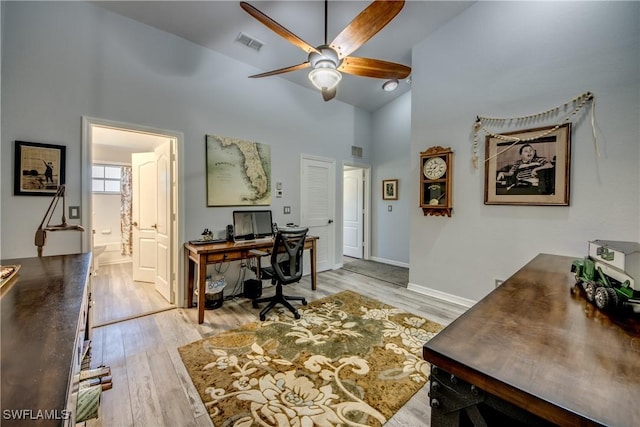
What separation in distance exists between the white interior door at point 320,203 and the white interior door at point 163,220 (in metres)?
1.87

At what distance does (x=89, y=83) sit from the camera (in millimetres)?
2479

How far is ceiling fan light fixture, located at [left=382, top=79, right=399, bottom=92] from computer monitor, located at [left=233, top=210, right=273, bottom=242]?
2.85 meters

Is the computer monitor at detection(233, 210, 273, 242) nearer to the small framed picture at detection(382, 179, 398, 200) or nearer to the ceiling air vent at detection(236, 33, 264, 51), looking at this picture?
the ceiling air vent at detection(236, 33, 264, 51)

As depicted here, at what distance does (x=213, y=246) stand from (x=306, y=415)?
1937 millimetres

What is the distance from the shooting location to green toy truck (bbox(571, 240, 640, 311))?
3.27ft

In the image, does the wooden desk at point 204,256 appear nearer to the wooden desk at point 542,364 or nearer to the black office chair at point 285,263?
the black office chair at point 285,263

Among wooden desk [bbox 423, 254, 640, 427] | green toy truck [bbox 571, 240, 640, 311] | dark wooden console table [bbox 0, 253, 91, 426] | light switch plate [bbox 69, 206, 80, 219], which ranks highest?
light switch plate [bbox 69, 206, 80, 219]

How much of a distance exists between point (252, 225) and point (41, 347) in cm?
278

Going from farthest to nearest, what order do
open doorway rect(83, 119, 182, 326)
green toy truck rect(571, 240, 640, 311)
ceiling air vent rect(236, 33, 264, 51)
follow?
ceiling air vent rect(236, 33, 264, 51) → open doorway rect(83, 119, 182, 326) → green toy truck rect(571, 240, 640, 311)

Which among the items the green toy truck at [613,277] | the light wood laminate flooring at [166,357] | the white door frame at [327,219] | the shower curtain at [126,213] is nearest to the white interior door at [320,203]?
the white door frame at [327,219]

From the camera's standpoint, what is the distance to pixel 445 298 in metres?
3.30

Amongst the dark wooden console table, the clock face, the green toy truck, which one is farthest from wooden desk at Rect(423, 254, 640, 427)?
the clock face

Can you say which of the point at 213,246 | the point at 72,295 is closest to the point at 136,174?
the point at 213,246

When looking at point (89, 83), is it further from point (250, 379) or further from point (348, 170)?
point (348, 170)
